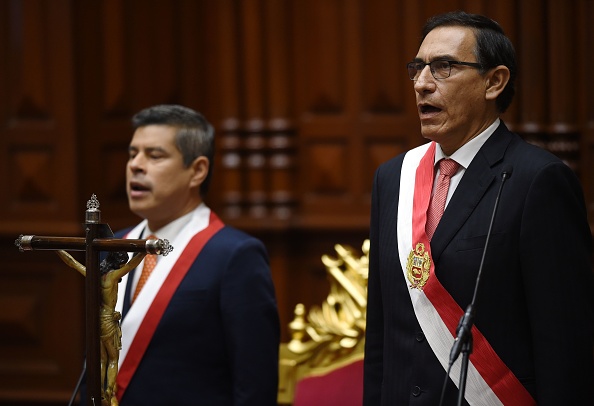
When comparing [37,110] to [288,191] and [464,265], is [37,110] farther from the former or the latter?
[464,265]

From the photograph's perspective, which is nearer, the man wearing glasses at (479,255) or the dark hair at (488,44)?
the man wearing glasses at (479,255)

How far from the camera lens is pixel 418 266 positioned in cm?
191

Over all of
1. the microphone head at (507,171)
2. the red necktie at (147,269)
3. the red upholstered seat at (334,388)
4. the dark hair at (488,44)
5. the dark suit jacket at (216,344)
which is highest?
the dark hair at (488,44)

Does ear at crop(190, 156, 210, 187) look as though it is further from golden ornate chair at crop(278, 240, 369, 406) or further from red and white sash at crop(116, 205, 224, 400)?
golden ornate chair at crop(278, 240, 369, 406)

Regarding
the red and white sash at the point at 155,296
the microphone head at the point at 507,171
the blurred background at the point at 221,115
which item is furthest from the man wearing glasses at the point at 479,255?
the blurred background at the point at 221,115

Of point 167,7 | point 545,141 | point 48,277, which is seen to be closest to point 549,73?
point 545,141

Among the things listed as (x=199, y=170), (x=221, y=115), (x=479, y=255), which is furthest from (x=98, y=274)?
(x=221, y=115)

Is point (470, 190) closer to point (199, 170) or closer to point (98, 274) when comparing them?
point (98, 274)

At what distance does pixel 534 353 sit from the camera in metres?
1.82

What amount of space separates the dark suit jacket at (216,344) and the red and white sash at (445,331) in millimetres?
593

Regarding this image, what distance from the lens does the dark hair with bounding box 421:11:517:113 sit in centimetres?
197

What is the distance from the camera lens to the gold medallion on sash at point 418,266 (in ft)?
6.22

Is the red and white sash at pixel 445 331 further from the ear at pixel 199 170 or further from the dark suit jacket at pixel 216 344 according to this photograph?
the ear at pixel 199 170

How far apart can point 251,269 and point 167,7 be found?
91.9 inches
